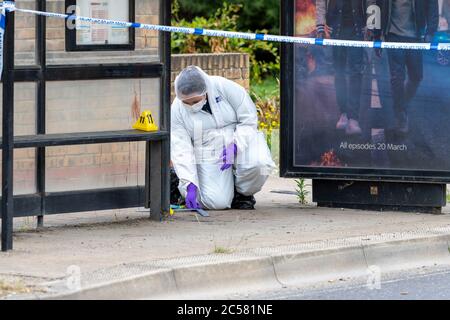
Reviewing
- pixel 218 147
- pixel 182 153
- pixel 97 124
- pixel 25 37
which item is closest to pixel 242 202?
pixel 218 147

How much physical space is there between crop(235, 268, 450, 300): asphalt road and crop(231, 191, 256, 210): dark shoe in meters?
2.81

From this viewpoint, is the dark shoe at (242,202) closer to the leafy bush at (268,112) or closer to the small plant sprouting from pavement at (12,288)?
the leafy bush at (268,112)

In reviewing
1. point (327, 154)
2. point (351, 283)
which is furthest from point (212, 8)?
point (351, 283)

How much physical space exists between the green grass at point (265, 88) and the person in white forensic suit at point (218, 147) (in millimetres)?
6055

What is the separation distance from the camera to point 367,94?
10789 millimetres

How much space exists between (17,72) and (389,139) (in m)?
3.24

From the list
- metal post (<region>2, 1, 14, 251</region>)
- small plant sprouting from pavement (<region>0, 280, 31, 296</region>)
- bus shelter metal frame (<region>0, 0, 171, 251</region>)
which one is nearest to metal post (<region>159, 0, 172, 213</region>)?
bus shelter metal frame (<region>0, 0, 171, 251</region>)

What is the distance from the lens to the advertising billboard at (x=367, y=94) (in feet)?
34.6

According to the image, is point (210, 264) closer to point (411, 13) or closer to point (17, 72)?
point (17, 72)

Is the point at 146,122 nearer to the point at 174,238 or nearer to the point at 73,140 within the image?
the point at 73,140

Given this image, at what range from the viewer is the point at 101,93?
994 cm

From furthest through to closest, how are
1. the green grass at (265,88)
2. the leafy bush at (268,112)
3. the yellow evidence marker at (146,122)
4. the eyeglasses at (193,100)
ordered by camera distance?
the green grass at (265,88) → the leafy bush at (268,112) → the eyeglasses at (193,100) → the yellow evidence marker at (146,122)

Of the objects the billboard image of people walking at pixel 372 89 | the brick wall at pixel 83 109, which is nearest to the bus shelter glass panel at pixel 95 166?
the brick wall at pixel 83 109

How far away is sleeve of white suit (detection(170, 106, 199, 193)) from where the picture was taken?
11.3 meters
